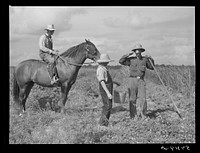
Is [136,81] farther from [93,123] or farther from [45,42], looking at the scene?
[45,42]

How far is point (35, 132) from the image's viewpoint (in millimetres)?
6891

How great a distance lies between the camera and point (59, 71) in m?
8.78

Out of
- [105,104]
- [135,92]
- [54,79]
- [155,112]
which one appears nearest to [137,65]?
[135,92]

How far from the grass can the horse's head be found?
5.97ft

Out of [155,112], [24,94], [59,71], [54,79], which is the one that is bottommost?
[155,112]

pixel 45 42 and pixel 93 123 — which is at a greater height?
pixel 45 42

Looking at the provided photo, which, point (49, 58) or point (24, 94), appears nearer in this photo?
point (49, 58)

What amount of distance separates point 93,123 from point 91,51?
2.25 meters

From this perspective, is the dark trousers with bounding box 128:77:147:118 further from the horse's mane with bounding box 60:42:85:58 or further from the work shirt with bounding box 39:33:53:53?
the work shirt with bounding box 39:33:53:53

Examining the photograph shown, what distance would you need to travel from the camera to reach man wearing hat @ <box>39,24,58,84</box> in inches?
329
